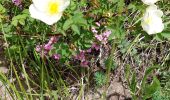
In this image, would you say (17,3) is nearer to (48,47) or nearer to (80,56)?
(48,47)

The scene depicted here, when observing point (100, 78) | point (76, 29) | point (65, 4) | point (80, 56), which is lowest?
point (100, 78)

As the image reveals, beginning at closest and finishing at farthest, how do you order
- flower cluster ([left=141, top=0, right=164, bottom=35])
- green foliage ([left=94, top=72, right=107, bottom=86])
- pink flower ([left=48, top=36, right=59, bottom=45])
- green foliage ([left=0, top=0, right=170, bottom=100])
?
flower cluster ([left=141, top=0, right=164, bottom=35]) → green foliage ([left=0, top=0, right=170, bottom=100]) → pink flower ([left=48, top=36, right=59, bottom=45]) → green foliage ([left=94, top=72, right=107, bottom=86])

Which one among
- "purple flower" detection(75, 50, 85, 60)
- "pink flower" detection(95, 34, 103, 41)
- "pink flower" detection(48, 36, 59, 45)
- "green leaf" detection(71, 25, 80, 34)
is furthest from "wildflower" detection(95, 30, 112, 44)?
"green leaf" detection(71, 25, 80, 34)

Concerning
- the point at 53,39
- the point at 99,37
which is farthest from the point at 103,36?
the point at 53,39

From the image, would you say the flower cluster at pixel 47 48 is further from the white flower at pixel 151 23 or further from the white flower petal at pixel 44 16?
the white flower at pixel 151 23

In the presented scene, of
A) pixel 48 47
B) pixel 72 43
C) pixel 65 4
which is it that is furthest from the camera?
pixel 48 47

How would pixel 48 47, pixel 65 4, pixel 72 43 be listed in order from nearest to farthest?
pixel 65 4 < pixel 72 43 < pixel 48 47

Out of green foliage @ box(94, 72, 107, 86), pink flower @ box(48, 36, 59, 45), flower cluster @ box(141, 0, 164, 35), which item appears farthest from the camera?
green foliage @ box(94, 72, 107, 86)

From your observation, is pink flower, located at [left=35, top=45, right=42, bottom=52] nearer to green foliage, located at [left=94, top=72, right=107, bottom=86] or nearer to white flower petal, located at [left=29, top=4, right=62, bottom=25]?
green foliage, located at [left=94, top=72, right=107, bottom=86]

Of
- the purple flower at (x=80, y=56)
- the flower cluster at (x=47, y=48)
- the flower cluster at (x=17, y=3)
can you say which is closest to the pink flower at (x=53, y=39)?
the flower cluster at (x=47, y=48)

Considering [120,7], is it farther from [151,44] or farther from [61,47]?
[151,44]
